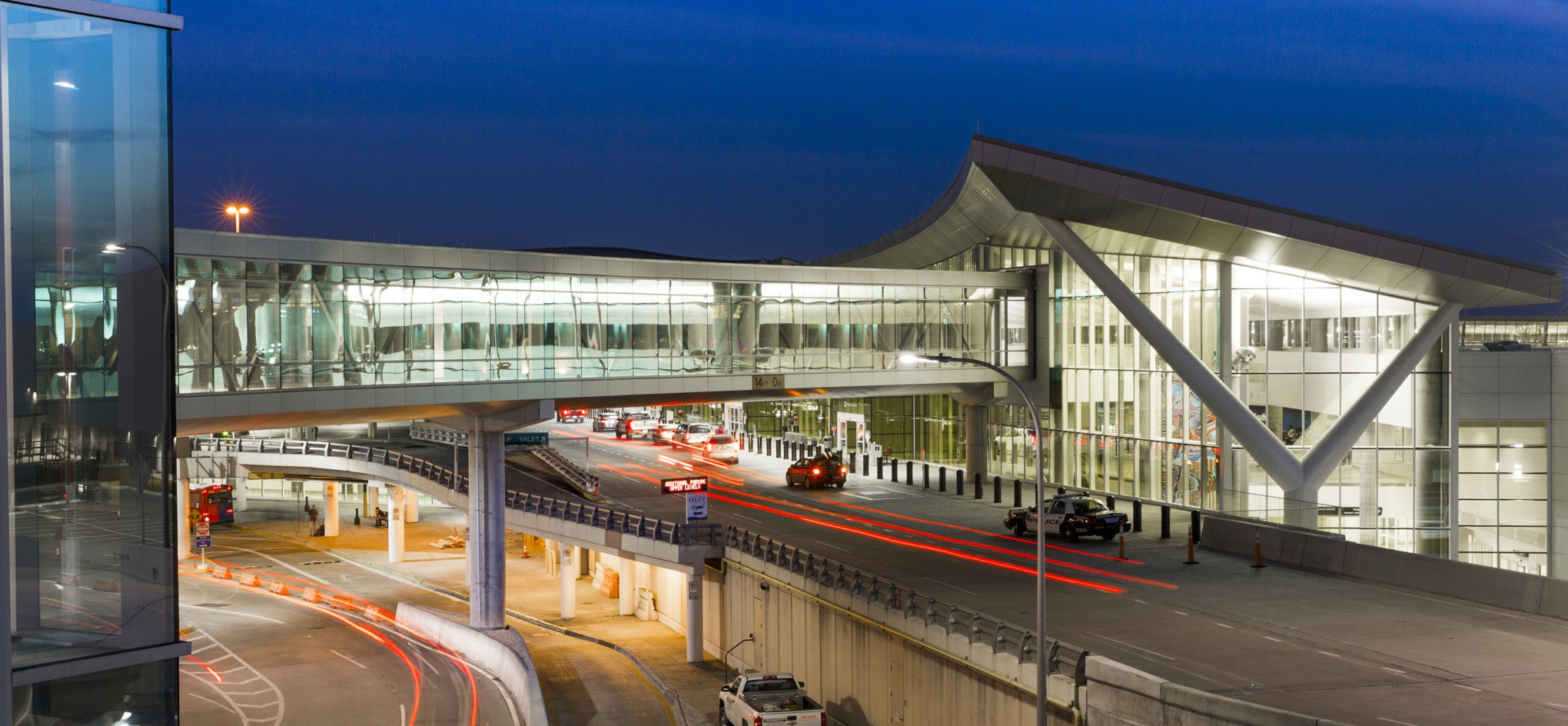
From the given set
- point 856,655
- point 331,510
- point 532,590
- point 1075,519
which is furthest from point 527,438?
point 856,655

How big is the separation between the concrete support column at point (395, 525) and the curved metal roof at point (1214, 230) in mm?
30739

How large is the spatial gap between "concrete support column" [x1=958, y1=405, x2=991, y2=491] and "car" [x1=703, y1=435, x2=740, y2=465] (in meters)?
16.8

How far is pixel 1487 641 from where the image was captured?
23.1 meters

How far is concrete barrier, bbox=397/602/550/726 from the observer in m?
30.9

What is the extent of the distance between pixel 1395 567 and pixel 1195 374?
10.6m

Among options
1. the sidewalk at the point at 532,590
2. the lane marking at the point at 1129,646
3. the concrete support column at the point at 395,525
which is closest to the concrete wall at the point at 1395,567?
the lane marking at the point at 1129,646

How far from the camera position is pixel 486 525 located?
3978cm

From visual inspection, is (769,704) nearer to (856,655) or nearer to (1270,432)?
(856,655)

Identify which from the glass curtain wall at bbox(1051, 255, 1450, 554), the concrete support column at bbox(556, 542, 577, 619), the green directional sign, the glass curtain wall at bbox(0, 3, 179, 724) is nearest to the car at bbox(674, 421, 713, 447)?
the green directional sign

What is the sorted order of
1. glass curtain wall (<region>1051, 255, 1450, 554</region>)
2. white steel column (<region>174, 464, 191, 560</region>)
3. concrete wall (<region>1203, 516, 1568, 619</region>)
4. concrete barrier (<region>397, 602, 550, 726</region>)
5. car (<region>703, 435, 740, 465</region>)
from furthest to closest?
car (<region>703, 435, 740, 465</region>) → white steel column (<region>174, 464, 191, 560</region>) → glass curtain wall (<region>1051, 255, 1450, 554</region>) → concrete barrier (<region>397, 602, 550, 726</region>) → concrete wall (<region>1203, 516, 1568, 619</region>)

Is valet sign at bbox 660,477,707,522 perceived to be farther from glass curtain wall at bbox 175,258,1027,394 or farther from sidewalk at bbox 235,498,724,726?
sidewalk at bbox 235,498,724,726

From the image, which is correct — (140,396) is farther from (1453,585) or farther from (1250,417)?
(1250,417)

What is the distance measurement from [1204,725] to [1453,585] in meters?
13.1

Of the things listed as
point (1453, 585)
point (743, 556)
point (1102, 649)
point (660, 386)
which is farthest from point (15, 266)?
point (660, 386)
